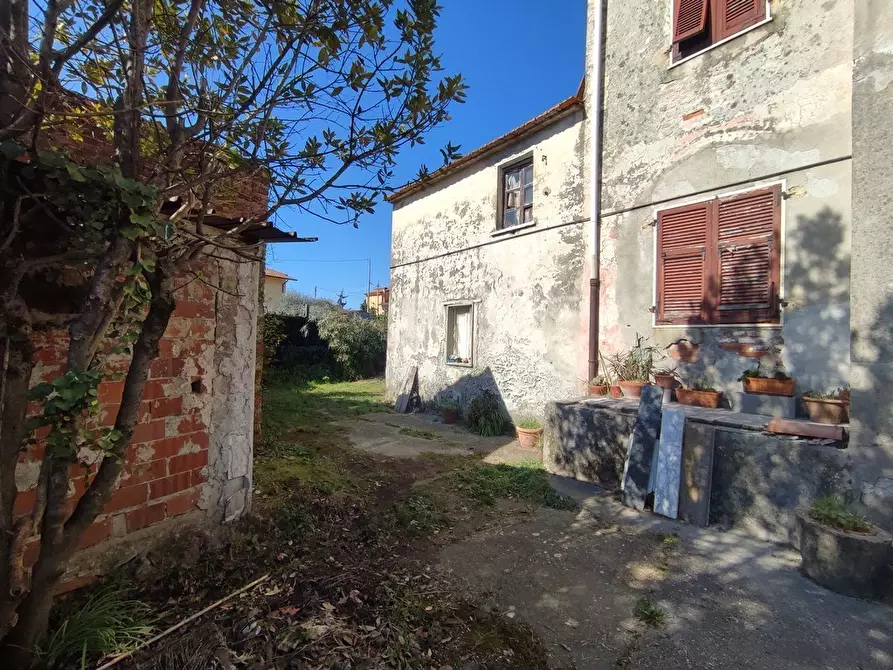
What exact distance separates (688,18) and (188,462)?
735 cm

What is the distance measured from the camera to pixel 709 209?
5312mm

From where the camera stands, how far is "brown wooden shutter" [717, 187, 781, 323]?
4.78 meters

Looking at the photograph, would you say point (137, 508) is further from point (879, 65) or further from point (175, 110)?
point (879, 65)

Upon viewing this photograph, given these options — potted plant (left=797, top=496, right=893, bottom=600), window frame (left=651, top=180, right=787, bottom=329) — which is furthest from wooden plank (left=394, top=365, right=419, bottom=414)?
potted plant (left=797, top=496, right=893, bottom=600)

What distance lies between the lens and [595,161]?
657 cm

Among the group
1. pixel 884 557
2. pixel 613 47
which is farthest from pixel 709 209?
pixel 884 557

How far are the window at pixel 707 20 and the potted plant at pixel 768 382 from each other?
4.00 metres

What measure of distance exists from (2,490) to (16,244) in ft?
3.25

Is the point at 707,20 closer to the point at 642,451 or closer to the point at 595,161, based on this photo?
the point at 595,161

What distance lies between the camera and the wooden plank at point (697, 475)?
382cm

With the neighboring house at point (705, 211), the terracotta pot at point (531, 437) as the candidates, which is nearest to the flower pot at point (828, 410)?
the neighboring house at point (705, 211)

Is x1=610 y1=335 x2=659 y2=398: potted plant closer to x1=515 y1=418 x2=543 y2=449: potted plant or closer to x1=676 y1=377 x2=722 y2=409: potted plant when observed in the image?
x1=676 y1=377 x2=722 y2=409: potted plant

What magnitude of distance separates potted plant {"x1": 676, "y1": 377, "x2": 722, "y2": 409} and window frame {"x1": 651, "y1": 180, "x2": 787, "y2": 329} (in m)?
0.69

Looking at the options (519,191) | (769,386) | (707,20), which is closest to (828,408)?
(769,386)
